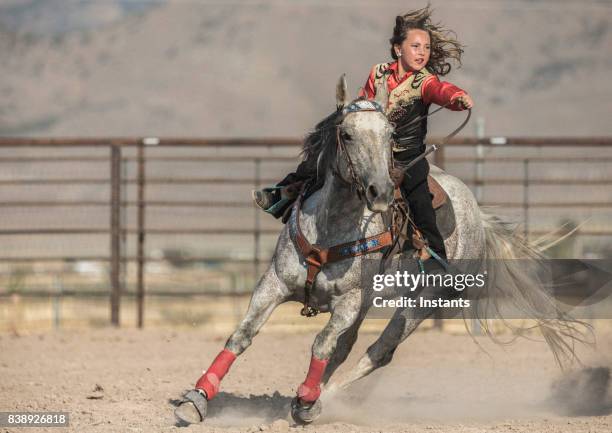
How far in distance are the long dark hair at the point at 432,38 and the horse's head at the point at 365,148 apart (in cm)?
72

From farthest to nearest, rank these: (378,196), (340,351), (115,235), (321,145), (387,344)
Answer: (115,235) < (340,351) < (387,344) < (321,145) < (378,196)

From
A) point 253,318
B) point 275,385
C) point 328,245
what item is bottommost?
point 275,385

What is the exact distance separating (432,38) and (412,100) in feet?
1.30

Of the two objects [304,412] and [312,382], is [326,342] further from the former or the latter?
[304,412]

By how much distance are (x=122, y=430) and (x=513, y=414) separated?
88.7 inches

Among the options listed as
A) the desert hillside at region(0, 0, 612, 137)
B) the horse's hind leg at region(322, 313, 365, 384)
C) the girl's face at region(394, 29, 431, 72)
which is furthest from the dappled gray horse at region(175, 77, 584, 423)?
the desert hillside at region(0, 0, 612, 137)

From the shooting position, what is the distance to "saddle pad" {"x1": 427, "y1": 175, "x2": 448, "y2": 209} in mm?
5395

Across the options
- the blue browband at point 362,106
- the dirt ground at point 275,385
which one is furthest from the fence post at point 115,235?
the blue browband at point 362,106

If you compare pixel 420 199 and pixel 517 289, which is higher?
pixel 420 199

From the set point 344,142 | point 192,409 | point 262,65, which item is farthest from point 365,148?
point 262,65

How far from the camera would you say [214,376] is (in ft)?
15.6

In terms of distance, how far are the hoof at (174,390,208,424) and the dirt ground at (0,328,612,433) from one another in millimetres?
110

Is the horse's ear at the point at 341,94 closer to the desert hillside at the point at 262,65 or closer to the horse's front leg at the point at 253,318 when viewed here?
the horse's front leg at the point at 253,318

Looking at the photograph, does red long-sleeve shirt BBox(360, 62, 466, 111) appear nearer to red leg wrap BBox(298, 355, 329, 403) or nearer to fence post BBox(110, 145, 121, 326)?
red leg wrap BBox(298, 355, 329, 403)
